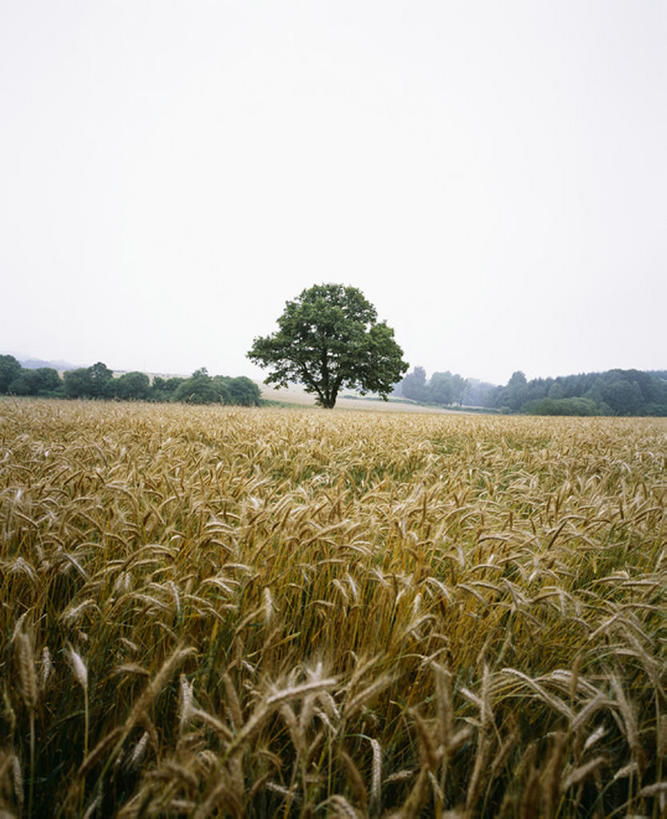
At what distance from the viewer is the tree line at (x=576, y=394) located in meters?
72.7

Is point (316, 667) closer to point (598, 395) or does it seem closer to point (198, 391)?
point (198, 391)

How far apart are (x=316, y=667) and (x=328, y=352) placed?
3435 centimetres

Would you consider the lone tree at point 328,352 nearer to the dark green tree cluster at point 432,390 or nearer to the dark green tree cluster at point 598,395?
the dark green tree cluster at point 598,395

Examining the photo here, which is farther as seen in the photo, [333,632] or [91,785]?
[333,632]

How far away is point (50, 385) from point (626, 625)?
45.6 meters

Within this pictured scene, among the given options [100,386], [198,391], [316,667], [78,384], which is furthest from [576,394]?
[316,667]

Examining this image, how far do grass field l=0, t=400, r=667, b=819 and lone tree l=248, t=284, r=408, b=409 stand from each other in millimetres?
31434

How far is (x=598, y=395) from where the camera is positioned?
8744cm

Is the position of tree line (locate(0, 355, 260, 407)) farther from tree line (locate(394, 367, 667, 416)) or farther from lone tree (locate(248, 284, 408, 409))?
tree line (locate(394, 367, 667, 416))

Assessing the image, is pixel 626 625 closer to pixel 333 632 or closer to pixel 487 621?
pixel 487 621

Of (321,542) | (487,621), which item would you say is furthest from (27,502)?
(487,621)

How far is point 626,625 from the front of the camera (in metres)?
1.45

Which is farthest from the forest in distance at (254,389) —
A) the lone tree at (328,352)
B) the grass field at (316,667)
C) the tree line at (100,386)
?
the grass field at (316,667)

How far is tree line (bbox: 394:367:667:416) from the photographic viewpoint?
72.7 meters
